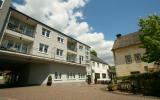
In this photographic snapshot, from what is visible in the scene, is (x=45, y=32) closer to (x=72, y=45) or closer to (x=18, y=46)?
(x=18, y=46)

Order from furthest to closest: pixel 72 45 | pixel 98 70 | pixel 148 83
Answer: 1. pixel 98 70
2. pixel 72 45
3. pixel 148 83

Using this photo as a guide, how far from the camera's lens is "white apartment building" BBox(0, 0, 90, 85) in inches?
818

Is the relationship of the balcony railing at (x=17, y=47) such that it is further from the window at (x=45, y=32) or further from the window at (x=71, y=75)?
the window at (x=71, y=75)

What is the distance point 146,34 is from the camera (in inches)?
666

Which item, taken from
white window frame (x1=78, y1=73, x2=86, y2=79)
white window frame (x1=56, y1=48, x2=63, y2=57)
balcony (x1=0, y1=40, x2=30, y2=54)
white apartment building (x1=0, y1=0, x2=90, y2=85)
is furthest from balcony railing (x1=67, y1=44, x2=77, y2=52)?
balcony (x1=0, y1=40, x2=30, y2=54)

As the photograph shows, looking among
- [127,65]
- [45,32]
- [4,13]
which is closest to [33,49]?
[45,32]

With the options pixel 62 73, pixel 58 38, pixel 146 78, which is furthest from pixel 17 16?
pixel 146 78

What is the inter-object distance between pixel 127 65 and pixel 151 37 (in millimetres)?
11419

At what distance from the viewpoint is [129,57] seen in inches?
1054

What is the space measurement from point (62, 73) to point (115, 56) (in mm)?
11811

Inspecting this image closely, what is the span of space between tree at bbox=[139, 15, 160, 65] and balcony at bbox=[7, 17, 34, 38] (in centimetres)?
1811

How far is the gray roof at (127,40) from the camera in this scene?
2714cm

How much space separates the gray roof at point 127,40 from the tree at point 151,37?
9.34 meters

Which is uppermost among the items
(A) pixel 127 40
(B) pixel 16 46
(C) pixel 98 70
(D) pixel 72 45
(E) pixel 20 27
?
(D) pixel 72 45
